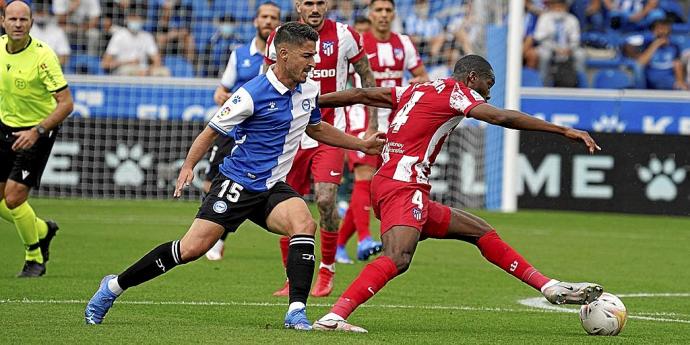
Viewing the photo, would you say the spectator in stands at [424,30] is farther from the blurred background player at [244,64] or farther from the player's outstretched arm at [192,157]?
the player's outstretched arm at [192,157]

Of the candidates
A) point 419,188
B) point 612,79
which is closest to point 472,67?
point 419,188

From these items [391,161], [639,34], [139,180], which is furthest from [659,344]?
[639,34]

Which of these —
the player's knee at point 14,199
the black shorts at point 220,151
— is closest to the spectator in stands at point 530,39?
the black shorts at point 220,151

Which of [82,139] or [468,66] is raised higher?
[468,66]

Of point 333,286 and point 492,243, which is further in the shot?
point 333,286

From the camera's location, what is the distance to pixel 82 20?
864 inches

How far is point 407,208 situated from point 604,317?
4.46 feet

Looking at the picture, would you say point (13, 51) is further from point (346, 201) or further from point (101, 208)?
point (101, 208)

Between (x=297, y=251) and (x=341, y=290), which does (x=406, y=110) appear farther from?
(x=341, y=290)

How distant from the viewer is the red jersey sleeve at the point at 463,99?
7766mm

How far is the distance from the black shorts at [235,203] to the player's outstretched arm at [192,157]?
0.32 meters

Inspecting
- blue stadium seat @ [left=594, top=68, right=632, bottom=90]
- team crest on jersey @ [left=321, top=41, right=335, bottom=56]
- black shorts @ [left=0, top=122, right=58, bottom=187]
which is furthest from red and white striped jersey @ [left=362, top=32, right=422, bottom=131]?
blue stadium seat @ [left=594, top=68, right=632, bottom=90]

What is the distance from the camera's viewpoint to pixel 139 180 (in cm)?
2022

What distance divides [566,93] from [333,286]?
10654 mm
